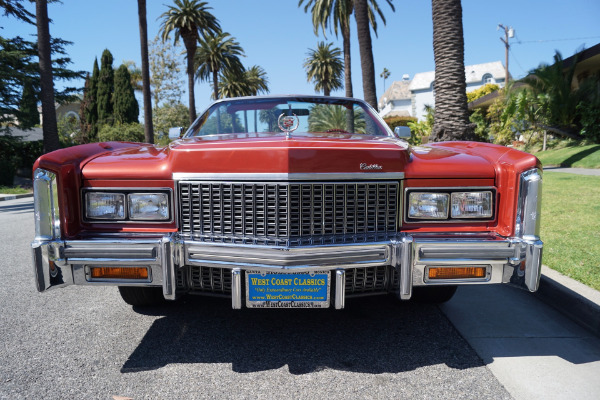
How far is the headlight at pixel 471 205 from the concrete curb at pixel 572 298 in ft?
3.83

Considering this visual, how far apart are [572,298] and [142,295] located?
3192 millimetres

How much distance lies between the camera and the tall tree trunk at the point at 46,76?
49.4ft

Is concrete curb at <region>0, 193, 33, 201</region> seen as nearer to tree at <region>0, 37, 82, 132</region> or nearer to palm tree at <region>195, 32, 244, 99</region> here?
tree at <region>0, 37, 82, 132</region>

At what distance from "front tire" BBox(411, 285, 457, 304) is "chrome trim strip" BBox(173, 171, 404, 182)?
1255 millimetres

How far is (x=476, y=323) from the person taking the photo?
3318mm

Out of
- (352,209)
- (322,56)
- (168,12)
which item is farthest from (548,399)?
(322,56)

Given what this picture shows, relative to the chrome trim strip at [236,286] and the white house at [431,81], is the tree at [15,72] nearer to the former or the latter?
the chrome trim strip at [236,286]

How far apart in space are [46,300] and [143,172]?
1.98 m

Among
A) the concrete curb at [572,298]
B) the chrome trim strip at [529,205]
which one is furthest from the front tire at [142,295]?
the concrete curb at [572,298]

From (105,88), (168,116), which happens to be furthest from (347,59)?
(168,116)

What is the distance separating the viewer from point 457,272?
2.62 meters

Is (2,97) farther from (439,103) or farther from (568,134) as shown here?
(568,134)

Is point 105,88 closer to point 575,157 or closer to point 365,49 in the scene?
point 365,49

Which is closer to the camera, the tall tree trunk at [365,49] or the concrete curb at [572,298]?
the concrete curb at [572,298]
